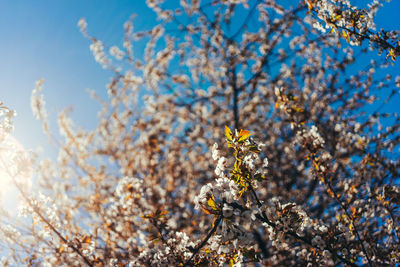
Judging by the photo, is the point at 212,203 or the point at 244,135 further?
the point at 244,135

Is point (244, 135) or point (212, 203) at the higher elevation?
point (244, 135)

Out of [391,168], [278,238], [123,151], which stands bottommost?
[278,238]

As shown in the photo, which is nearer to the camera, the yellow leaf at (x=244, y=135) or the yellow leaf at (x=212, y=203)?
the yellow leaf at (x=212, y=203)

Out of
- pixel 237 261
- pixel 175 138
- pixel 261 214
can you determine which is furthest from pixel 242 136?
pixel 175 138

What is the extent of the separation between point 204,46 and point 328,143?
12.1ft

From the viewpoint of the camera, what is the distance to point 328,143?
5660 millimetres

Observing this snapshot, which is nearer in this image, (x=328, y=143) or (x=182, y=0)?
(x=328, y=143)

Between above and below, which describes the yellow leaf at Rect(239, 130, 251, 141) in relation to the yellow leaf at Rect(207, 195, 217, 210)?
above

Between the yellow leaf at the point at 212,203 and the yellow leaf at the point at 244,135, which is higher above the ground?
the yellow leaf at the point at 244,135

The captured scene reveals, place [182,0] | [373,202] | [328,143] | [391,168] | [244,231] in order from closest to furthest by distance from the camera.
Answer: [244,231], [373,202], [391,168], [328,143], [182,0]

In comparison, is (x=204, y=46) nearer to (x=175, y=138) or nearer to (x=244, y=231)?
(x=175, y=138)

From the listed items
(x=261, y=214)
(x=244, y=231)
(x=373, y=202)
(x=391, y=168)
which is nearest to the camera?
(x=244, y=231)

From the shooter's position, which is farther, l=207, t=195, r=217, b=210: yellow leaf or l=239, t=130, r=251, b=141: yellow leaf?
l=239, t=130, r=251, b=141: yellow leaf

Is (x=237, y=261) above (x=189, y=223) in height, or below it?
below
